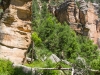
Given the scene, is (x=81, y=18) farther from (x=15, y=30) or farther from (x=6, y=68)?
(x=6, y=68)

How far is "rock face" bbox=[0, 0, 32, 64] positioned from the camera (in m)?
19.5

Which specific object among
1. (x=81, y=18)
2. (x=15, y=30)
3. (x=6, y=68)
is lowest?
(x=81, y=18)

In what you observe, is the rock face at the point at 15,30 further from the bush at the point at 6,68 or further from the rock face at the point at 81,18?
the rock face at the point at 81,18

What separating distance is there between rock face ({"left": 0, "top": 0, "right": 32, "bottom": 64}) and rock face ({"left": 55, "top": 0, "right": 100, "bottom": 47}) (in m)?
35.2

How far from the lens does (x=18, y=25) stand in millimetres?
20125

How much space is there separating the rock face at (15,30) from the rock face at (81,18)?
3520 centimetres

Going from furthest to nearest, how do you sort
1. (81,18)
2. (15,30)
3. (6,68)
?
1. (81,18)
2. (15,30)
3. (6,68)

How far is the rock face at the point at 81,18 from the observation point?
55188 mm

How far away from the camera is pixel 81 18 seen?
184 ft

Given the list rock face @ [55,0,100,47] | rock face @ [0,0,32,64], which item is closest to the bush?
rock face @ [0,0,32,64]

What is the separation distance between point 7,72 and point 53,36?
1052 inches

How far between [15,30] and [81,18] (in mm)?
37616

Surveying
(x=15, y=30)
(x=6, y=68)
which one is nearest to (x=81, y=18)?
(x=15, y=30)

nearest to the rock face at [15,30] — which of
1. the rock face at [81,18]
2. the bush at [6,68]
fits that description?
the bush at [6,68]
